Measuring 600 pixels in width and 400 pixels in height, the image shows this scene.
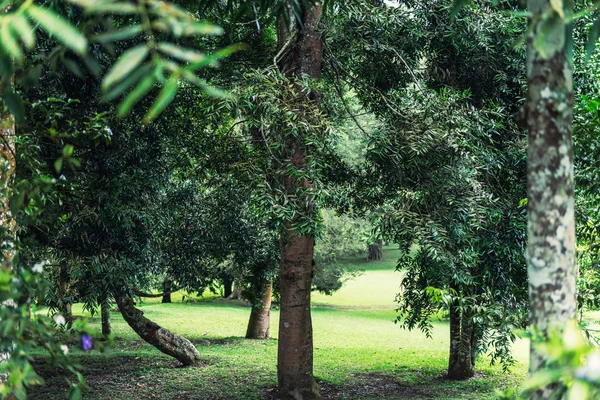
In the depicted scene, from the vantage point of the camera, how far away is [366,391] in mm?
9602

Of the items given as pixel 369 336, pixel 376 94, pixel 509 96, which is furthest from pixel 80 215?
pixel 369 336

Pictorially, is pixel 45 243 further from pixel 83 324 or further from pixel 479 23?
pixel 479 23

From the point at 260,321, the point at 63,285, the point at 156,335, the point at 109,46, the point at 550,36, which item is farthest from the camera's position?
the point at 260,321

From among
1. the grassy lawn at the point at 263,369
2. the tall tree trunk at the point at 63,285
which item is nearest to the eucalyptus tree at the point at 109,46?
the tall tree trunk at the point at 63,285

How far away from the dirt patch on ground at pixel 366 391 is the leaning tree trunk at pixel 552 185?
7.12 m

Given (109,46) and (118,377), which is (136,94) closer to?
(109,46)

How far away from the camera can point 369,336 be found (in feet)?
63.4

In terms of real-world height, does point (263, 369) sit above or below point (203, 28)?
below

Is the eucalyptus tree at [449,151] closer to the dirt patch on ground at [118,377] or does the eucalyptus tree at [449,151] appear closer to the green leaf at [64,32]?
the dirt patch on ground at [118,377]

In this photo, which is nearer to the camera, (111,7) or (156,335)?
(111,7)

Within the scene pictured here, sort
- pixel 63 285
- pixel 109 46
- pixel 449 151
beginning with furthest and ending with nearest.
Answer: pixel 63 285
pixel 449 151
pixel 109 46

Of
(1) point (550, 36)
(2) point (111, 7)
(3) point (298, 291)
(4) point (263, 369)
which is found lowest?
(4) point (263, 369)

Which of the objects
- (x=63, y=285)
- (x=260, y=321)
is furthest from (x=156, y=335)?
(x=260, y=321)

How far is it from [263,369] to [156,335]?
199cm
